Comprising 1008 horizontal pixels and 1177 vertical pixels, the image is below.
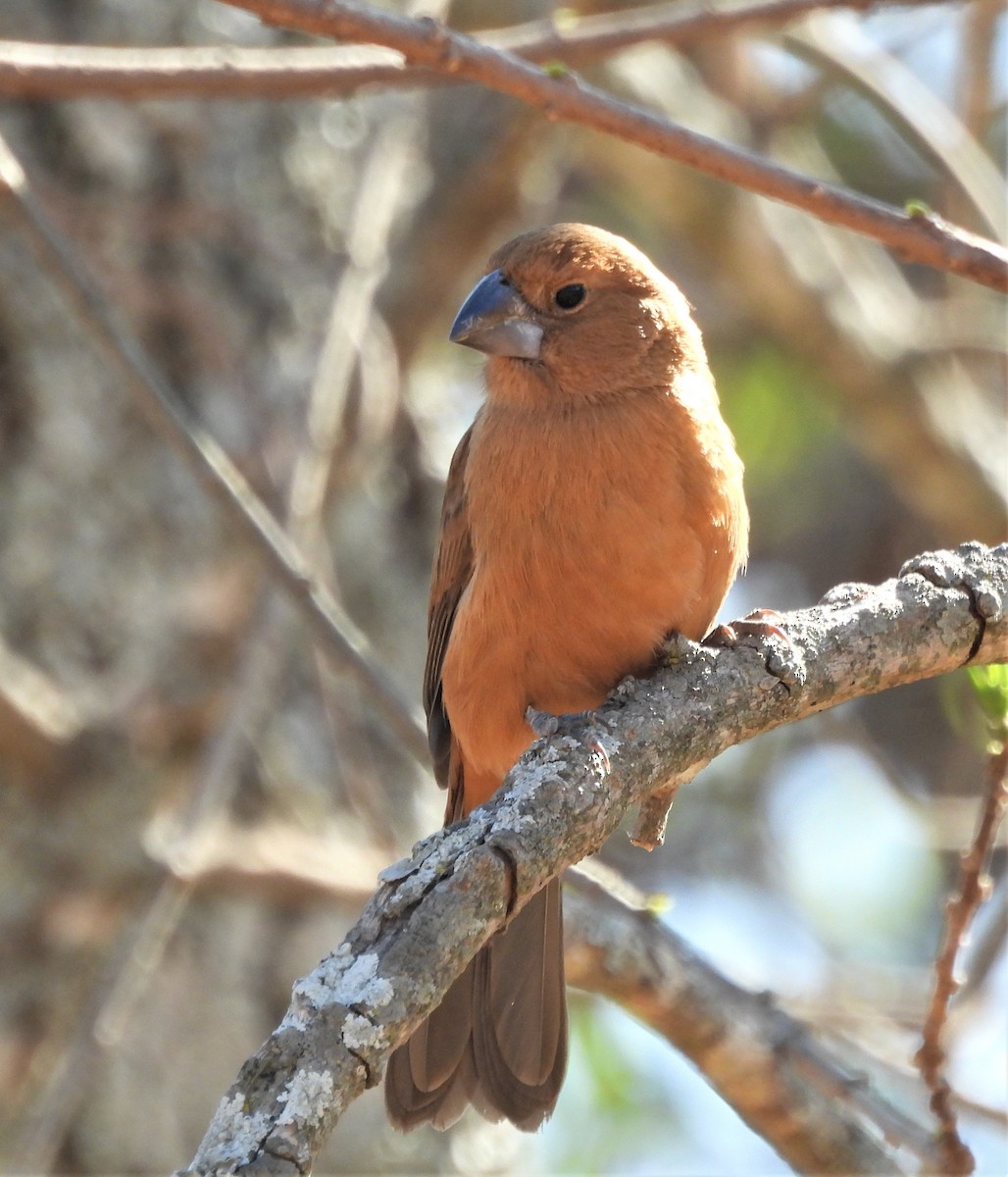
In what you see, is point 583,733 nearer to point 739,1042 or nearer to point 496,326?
point 739,1042

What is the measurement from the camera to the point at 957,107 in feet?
20.5

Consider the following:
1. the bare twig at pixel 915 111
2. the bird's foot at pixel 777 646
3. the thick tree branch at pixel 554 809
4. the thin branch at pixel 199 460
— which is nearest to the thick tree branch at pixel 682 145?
the thick tree branch at pixel 554 809

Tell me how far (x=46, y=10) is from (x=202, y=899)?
2960 millimetres

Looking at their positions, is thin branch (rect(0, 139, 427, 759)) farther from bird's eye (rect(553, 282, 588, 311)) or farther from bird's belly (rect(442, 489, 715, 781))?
bird's eye (rect(553, 282, 588, 311))

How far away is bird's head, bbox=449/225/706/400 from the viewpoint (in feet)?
12.7

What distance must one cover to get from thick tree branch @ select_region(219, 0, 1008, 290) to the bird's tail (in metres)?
1.83

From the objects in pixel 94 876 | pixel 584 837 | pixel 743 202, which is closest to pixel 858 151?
pixel 743 202

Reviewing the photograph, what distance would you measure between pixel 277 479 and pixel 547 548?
1820mm

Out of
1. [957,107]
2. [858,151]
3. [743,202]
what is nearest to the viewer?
[743,202]

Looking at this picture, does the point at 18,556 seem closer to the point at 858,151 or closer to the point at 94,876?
the point at 94,876

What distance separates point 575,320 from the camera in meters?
3.97

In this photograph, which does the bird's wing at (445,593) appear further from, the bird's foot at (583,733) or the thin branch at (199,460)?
the bird's foot at (583,733)

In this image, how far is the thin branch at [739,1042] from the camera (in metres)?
3.39

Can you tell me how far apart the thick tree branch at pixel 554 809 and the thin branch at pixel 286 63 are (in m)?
1.30
